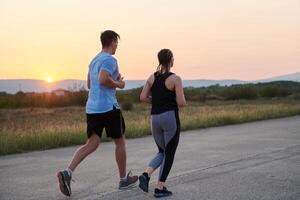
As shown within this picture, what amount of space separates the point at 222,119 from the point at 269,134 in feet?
19.5

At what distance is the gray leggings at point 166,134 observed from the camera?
6.39 metres

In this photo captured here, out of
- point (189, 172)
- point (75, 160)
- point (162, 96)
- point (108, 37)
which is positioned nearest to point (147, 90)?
point (162, 96)

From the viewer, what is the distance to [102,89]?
21.5ft

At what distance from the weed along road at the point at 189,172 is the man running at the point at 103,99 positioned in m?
0.57

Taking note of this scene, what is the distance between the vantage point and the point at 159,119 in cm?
641

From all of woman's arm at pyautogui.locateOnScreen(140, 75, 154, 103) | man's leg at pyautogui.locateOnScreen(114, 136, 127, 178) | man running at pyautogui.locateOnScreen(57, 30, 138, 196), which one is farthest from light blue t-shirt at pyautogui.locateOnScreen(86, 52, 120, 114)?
man's leg at pyautogui.locateOnScreen(114, 136, 127, 178)

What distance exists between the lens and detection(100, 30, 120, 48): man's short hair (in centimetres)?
663

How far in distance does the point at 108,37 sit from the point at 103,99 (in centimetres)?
78

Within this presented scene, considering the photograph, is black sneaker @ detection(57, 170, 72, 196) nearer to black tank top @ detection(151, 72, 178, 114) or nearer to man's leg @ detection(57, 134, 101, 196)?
man's leg @ detection(57, 134, 101, 196)

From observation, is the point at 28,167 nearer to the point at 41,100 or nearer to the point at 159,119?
the point at 159,119

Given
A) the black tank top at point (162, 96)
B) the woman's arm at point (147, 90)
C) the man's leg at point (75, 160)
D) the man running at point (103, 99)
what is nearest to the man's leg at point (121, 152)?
the man running at point (103, 99)

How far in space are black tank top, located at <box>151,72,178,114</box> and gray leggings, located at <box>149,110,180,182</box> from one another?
0.20 feet

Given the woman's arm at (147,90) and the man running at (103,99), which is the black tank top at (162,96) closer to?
the woman's arm at (147,90)

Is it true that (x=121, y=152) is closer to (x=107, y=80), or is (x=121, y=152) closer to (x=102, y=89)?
(x=102, y=89)
